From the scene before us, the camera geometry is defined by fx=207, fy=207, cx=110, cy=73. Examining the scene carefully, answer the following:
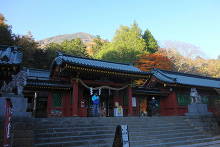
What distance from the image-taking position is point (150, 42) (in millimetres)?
49125

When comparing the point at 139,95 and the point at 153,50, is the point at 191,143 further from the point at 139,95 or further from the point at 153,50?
the point at 153,50

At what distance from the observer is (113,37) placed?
4872 cm

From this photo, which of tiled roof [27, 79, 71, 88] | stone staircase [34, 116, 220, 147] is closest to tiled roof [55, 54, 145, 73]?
tiled roof [27, 79, 71, 88]

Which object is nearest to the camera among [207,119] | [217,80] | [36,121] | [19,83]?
[19,83]

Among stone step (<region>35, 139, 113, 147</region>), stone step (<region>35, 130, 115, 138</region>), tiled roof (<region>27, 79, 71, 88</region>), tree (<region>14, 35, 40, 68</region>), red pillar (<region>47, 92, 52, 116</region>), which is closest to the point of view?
stone step (<region>35, 139, 113, 147</region>)

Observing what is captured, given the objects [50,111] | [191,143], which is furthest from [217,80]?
[50,111]

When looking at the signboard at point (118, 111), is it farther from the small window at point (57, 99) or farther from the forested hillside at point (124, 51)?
the forested hillside at point (124, 51)

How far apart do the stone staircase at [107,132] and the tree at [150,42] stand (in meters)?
35.0

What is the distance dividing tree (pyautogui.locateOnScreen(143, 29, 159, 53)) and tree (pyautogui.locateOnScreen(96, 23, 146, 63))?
10.7 ft

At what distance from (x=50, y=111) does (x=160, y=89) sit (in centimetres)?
1164

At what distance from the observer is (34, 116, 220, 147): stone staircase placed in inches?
372

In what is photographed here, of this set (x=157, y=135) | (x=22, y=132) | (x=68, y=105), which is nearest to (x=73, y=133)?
(x=22, y=132)

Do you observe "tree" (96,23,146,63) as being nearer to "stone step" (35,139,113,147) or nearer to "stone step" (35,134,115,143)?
"stone step" (35,134,115,143)

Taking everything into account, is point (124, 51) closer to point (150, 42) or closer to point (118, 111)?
point (150, 42)
